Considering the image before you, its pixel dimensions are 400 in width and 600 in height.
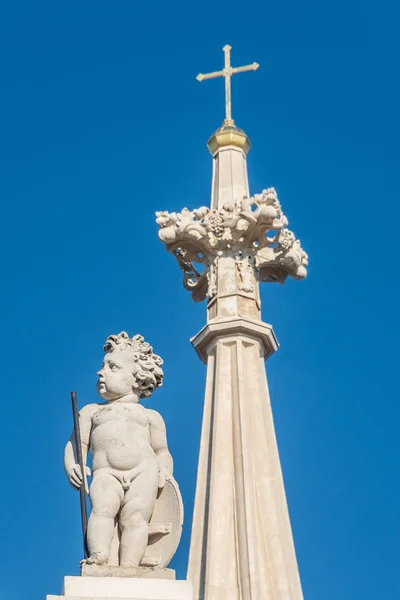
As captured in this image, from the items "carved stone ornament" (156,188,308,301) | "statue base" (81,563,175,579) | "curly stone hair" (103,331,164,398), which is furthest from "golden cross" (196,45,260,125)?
"statue base" (81,563,175,579)

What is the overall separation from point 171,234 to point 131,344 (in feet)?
26.3

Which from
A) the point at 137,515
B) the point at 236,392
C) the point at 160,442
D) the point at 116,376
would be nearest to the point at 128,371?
the point at 116,376

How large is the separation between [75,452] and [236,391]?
700 centimetres

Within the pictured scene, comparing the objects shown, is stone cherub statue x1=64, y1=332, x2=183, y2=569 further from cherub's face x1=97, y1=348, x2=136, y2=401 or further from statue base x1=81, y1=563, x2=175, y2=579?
statue base x1=81, y1=563, x2=175, y2=579

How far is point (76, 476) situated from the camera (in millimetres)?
14547

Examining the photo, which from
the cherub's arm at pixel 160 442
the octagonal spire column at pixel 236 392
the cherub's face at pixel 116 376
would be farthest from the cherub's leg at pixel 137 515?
the octagonal spire column at pixel 236 392

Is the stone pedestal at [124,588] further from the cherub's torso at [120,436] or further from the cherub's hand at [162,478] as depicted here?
the cherub's torso at [120,436]

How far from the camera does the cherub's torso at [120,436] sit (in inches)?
569

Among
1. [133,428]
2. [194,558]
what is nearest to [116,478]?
[133,428]

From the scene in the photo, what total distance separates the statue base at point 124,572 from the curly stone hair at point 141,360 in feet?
7.39

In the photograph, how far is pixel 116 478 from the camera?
14.4 meters

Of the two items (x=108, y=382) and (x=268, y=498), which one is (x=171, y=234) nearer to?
(x=268, y=498)

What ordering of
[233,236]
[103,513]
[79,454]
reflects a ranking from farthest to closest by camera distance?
1. [233,236]
2. [79,454]
3. [103,513]

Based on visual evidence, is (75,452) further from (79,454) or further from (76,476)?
(76,476)
